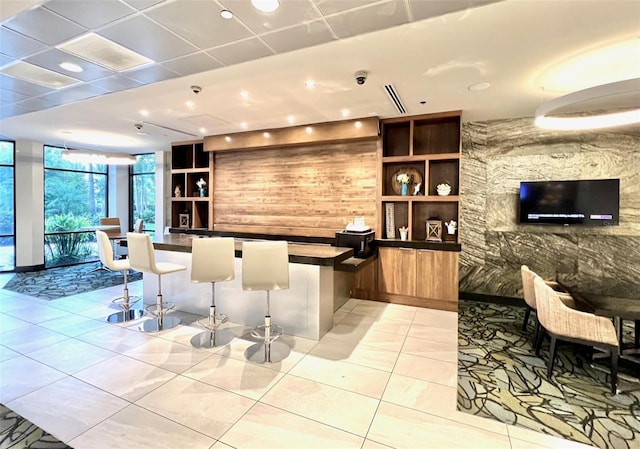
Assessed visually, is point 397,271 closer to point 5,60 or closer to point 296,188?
point 296,188

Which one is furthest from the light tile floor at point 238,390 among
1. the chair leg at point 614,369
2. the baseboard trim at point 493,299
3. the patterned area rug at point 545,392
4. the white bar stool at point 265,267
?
the baseboard trim at point 493,299

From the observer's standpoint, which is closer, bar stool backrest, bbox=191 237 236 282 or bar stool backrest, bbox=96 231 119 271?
bar stool backrest, bbox=191 237 236 282

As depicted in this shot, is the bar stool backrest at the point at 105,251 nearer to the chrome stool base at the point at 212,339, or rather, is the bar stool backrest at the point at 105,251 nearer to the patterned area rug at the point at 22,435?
the chrome stool base at the point at 212,339

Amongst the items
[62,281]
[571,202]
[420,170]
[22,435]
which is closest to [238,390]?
[22,435]

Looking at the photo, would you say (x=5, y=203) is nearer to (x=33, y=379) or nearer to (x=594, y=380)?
(x=33, y=379)

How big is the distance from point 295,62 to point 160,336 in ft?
11.3

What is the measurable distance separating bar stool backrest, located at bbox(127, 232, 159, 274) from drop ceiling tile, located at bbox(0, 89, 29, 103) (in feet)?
8.67

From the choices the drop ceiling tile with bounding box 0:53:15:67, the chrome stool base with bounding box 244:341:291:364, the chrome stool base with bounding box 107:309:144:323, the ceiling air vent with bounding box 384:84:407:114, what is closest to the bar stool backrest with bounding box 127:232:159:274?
the chrome stool base with bounding box 107:309:144:323

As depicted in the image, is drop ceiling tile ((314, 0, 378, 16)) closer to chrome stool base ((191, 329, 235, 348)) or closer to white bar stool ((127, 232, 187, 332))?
white bar stool ((127, 232, 187, 332))

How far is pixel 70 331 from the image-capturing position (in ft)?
12.5

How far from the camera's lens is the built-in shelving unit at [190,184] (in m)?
7.07

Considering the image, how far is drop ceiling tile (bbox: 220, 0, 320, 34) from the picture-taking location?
2.25 meters

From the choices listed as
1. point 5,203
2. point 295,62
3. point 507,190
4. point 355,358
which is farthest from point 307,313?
point 5,203

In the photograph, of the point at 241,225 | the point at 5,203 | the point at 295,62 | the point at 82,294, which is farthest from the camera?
the point at 5,203
